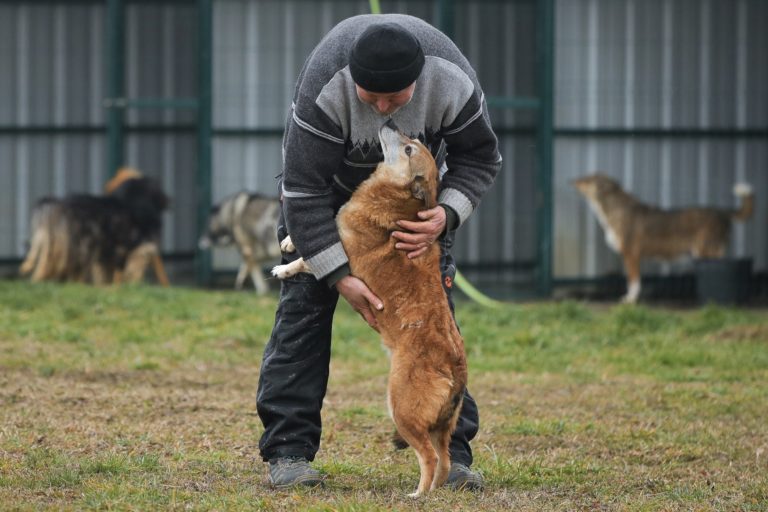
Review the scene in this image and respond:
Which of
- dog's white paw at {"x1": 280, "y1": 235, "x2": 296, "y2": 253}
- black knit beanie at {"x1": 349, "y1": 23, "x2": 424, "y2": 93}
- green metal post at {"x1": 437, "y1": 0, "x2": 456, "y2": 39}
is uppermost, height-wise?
green metal post at {"x1": 437, "y1": 0, "x2": 456, "y2": 39}

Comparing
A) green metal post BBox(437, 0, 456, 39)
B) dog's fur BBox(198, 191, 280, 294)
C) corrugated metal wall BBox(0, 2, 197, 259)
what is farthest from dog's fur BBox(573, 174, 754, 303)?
corrugated metal wall BBox(0, 2, 197, 259)

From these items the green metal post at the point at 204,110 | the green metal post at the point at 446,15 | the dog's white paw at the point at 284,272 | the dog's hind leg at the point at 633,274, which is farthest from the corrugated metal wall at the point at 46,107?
the dog's white paw at the point at 284,272

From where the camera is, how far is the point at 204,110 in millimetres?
12891

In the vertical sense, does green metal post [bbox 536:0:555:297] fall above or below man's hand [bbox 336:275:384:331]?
above

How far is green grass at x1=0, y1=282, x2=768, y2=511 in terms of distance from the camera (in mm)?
4922

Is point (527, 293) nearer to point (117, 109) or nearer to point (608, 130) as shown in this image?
point (608, 130)

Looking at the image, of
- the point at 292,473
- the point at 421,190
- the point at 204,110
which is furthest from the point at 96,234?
the point at 421,190

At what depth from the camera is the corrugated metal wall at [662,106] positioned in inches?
537

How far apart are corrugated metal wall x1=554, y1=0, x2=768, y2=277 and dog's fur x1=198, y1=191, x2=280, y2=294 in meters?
3.17

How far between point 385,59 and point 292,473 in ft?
5.60

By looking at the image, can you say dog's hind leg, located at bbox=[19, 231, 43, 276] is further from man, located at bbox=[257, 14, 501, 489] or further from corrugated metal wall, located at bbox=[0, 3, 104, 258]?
man, located at bbox=[257, 14, 501, 489]

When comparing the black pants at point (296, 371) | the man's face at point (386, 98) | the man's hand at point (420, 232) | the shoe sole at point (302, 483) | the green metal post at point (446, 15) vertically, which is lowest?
the shoe sole at point (302, 483)

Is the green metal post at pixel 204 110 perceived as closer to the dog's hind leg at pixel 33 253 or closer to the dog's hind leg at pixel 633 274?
the dog's hind leg at pixel 33 253

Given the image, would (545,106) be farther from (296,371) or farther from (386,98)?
(386,98)
